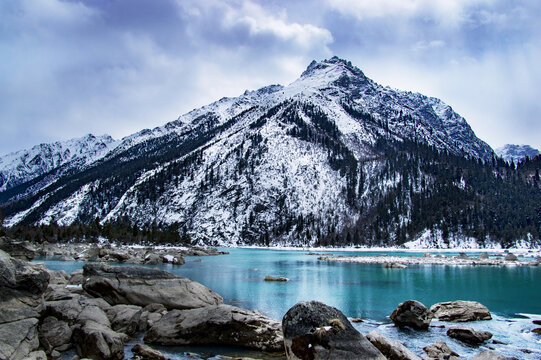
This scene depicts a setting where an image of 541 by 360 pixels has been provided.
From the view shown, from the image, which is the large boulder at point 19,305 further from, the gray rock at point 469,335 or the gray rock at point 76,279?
the gray rock at point 469,335

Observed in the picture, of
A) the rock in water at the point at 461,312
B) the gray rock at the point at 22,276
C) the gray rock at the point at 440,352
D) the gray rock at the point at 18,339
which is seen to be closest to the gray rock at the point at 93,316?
the gray rock at the point at 22,276

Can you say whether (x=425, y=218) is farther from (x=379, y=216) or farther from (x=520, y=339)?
(x=520, y=339)

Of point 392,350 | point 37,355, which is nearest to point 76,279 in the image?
point 37,355

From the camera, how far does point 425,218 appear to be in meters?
184

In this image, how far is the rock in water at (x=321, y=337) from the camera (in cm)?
1088

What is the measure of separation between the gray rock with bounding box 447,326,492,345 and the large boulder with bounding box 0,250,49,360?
21778 millimetres

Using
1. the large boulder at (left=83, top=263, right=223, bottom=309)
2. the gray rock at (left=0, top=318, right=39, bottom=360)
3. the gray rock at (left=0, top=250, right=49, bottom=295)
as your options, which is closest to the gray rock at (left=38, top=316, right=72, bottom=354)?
the gray rock at (left=0, top=318, right=39, bottom=360)

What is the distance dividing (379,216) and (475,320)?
585 feet

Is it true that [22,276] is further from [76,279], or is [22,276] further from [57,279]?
[76,279]

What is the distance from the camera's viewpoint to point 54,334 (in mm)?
16766

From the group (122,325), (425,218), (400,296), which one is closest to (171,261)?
(400,296)

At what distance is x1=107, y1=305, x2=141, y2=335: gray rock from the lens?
66.2ft

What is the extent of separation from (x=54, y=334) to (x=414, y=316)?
20779mm

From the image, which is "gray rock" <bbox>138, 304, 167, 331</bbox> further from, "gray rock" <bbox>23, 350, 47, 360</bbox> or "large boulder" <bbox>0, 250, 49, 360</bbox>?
"gray rock" <bbox>23, 350, 47, 360</bbox>
